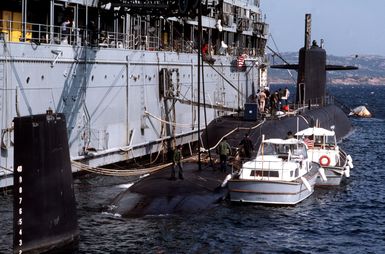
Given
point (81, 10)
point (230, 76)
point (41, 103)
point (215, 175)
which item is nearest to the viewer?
point (41, 103)

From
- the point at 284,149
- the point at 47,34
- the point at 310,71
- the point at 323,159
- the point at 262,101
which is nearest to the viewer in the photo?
the point at 47,34

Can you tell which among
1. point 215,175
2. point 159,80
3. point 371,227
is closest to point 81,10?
point 159,80

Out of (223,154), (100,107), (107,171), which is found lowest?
(107,171)

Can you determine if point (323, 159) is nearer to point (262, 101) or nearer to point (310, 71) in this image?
point (262, 101)

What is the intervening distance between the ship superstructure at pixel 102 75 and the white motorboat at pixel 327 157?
744cm

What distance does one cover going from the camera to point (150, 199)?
27891 mm

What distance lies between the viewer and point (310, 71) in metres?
62.6

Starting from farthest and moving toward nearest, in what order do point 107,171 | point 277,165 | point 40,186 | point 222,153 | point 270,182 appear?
point 222,153, point 107,171, point 277,165, point 270,182, point 40,186

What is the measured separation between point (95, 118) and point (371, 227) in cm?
1485

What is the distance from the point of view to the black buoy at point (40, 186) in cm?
1934

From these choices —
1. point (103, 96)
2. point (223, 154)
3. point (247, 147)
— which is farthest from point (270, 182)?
point (103, 96)

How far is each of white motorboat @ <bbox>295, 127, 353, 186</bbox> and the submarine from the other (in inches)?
118

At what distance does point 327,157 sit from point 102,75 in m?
13.0

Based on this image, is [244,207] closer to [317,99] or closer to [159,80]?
[159,80]
